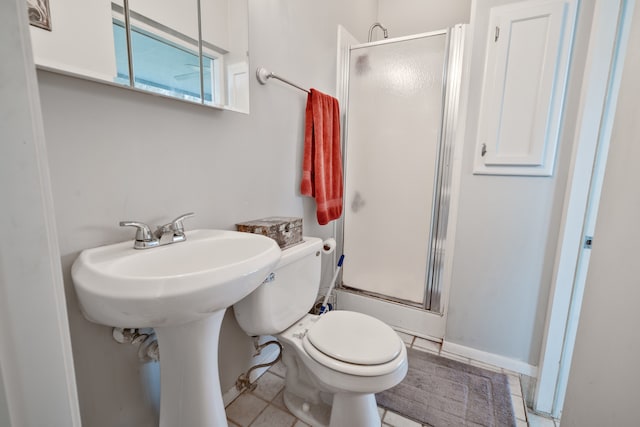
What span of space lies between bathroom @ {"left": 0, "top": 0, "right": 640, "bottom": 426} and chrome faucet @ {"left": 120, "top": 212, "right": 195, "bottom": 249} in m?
0.07

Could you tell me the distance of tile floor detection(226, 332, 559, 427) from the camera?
1.24 m

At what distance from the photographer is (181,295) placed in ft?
1.92

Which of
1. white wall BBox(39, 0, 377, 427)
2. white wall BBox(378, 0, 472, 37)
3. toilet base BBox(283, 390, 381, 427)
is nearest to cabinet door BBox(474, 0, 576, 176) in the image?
white wall BBox(378, 0, 472, 37)

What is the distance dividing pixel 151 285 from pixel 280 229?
2.17 ft

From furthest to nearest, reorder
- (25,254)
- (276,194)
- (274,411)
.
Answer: (276,194) < (274,411) < (25,254)

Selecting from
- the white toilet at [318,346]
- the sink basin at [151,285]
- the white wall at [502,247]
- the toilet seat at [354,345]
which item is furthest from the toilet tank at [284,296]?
the white wall at [502,247]

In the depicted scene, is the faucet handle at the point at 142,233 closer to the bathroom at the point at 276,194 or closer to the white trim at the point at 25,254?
the bathroom at the point at 276,194

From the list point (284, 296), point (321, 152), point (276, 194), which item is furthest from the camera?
point (321, 152)

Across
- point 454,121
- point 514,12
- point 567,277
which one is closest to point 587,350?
point 567,277

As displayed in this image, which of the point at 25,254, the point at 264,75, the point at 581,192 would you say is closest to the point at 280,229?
the point at 264,75

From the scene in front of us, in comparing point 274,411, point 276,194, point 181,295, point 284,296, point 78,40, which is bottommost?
point 274,411

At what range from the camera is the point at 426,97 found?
1.77m

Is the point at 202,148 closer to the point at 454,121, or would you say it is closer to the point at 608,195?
the point at 608,195

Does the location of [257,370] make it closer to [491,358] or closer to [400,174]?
[491,358]
